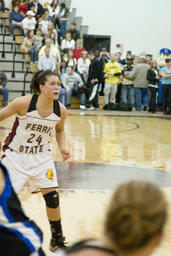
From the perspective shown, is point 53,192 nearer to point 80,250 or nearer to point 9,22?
point 80,250

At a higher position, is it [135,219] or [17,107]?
[135,219]

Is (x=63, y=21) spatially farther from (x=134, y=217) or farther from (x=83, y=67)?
(x=134, y=217)

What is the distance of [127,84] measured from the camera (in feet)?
55.3

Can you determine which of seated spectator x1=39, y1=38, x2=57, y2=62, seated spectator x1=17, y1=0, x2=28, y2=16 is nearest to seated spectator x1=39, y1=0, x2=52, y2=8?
seated spectator x1=17, y1=0, x2=28, y2=16

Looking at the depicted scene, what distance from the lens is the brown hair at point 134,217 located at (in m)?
1.31

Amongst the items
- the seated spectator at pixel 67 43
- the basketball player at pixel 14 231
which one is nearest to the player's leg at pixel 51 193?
the basketball player at pixel 14 231

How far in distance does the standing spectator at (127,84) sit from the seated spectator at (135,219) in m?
15.5

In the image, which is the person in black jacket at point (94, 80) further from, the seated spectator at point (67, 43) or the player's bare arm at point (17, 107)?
the player's bare arm at point (17, 107)

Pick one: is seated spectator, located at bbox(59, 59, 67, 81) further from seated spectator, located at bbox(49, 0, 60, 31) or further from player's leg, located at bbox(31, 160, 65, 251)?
player's leg, located at bbox(31, 160, 65, 251)

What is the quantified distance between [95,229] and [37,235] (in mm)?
2038

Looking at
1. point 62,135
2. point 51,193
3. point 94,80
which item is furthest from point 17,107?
point 94,80

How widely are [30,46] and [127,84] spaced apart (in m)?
3.75

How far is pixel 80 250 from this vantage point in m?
1.48

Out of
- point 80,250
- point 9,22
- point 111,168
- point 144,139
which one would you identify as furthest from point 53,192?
point 9,22
